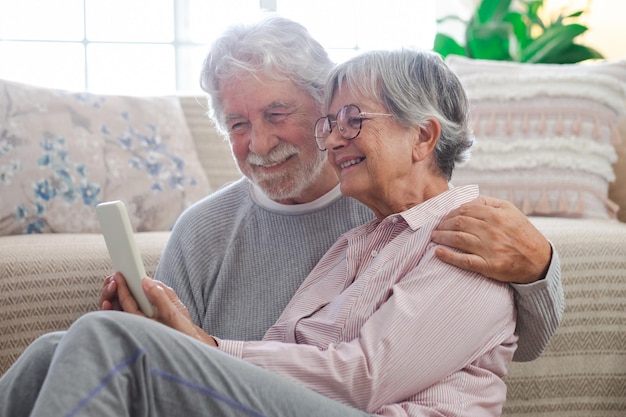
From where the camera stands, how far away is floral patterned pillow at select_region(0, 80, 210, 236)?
2334 millimetres

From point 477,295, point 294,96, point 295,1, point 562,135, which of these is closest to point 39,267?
point 294,96

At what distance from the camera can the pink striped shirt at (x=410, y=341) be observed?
1199 mm

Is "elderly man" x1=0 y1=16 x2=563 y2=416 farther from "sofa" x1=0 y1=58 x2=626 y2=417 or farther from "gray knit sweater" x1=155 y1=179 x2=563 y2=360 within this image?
"sofa" x1=0 y1=58 x2=626 y2=417

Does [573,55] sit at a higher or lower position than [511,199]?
higher

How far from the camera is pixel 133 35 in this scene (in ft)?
11.7

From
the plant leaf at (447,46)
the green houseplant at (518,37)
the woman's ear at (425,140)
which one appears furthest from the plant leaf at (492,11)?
the woman's ear at (425,140)

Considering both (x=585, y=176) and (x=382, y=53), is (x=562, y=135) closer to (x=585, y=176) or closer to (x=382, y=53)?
(x=585, y=176)

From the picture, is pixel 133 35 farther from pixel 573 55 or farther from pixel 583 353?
pixel 583 353

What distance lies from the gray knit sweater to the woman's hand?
297 millimetres

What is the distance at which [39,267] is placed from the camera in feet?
6.12

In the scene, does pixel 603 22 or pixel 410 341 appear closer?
pixel 410 341

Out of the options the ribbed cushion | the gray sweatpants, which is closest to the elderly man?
the gray sweatpants

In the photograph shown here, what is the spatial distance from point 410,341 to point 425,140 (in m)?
0.40

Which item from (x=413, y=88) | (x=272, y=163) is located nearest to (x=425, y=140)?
(x=413, y=88)
